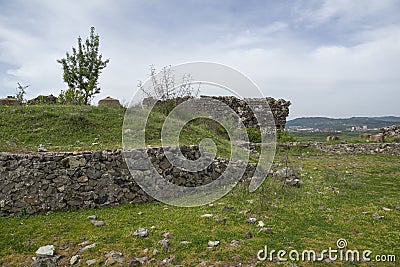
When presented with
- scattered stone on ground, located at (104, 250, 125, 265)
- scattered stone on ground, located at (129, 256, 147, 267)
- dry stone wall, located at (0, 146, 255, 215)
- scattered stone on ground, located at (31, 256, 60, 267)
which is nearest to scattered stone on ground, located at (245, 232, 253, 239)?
scattered stone on ground, located at (129, 256, 147, 267)

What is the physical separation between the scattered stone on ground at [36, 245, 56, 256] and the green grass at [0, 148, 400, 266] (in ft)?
0.37

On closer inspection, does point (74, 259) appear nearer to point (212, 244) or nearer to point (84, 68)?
point (212, 244)

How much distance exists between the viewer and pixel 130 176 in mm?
7141

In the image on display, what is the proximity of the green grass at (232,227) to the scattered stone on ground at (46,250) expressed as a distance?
11cm

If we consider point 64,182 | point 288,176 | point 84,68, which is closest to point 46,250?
point 64,182

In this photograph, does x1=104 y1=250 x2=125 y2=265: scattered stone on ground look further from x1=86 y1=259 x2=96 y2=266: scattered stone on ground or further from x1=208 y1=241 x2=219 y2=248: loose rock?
x1=208 y1=241 x2=219 y2=248: loose rock

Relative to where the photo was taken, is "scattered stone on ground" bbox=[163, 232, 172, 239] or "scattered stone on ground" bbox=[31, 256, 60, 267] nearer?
"scattered stone on ground" bbox=[31, 256, 60, 267]

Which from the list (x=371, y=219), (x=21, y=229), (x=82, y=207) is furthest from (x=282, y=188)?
(x=21, y=229)

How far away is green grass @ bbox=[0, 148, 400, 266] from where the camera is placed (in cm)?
455

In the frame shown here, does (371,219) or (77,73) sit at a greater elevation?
(77,73)

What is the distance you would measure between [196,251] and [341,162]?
1005cm

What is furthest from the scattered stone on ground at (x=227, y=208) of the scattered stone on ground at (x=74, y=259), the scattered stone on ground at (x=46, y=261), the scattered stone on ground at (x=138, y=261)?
the scattered stone on ground at (x=46, y=261)

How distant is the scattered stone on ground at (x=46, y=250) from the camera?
15.1ft

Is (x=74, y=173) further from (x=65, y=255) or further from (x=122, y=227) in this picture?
(x=65, y=255)
